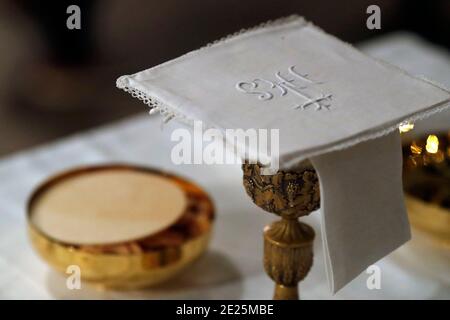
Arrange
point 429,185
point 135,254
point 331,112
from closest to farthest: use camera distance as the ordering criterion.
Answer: point 331,112 < point 135,254 < point 429,185

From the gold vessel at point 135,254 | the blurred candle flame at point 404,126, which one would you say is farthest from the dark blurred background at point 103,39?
the blurred candle flame at point 404,126

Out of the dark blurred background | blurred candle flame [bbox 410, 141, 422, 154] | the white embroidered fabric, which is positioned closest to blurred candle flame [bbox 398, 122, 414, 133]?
the white embroidered fabric

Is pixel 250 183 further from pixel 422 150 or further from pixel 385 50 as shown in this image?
pixel 385 50

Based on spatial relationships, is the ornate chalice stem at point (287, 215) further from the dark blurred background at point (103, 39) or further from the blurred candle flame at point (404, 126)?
the dark blurred background at point (103, 39)

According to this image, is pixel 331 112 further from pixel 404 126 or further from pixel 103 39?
pixel 103 39

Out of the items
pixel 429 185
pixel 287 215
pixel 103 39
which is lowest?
pixel 103 39

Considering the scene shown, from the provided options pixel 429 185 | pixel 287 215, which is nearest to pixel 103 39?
pixel 429 185

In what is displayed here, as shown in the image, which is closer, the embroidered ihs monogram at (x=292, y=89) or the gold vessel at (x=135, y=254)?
the embroidered ihs monogram at (x=292, y=89)
